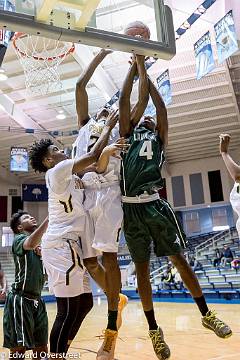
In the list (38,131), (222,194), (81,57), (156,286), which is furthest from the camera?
(222,194)

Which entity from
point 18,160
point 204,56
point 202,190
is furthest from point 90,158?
point 202,190

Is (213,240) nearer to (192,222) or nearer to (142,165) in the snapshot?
(192,222)

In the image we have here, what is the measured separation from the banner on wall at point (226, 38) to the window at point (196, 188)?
14.0 m

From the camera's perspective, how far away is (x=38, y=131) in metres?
15.6

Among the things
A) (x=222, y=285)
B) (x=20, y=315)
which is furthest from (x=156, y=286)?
(x=20, y=315)

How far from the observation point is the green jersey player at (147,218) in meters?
2.69

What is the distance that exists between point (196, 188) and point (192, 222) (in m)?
3.06

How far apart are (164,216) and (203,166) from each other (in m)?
18.8

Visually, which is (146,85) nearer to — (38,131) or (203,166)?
(38,131)

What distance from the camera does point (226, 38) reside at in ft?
22.1

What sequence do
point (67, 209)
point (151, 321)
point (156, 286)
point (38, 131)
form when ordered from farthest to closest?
1. point (38, 131)
2. point (156, 286)
3. point (67, 209)
4. point (151, 321)

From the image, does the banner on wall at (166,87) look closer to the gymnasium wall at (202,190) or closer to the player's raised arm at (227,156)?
the player's raised arm at (227,156)

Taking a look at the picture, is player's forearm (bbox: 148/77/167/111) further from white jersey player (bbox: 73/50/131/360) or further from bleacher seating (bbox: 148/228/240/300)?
bleacher seating (bbox: 148/228/240/300)

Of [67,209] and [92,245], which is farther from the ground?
[67,209]
